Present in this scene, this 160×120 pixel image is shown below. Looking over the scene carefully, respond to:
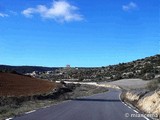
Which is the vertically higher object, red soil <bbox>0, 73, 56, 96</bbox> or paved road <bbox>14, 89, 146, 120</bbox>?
red soil <bbox>0, 73, 56, 96</bbox>

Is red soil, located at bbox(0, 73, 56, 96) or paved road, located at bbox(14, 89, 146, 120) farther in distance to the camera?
red soil, located at bbox(0, 73, 56, 96)

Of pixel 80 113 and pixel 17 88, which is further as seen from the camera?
pixel 17 88

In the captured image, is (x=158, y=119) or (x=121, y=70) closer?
(x=158, y=119)

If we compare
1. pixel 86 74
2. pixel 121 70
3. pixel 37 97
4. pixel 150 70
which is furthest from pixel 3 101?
pixel 86 74

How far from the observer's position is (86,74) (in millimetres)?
195250

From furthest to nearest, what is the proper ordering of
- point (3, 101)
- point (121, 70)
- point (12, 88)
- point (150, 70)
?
1. point (121, 70)
2. point (150, 70)
3. point (12, 88)
4. point (3, 101)

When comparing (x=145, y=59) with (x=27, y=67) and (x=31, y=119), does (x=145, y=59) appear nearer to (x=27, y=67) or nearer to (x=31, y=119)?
(x=27, y=67)

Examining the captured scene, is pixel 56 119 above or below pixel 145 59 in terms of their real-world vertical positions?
below

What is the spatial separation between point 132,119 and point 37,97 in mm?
23340

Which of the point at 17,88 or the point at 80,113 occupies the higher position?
the point at 17,88

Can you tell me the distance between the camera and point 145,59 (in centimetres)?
17112

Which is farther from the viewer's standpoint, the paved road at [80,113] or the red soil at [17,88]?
the red soil at [17,88]

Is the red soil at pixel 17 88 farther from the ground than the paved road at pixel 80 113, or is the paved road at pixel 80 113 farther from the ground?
the red soil at pixel 17 88

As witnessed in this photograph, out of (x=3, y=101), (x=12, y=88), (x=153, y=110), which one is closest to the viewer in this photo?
(x=153, y=110)
